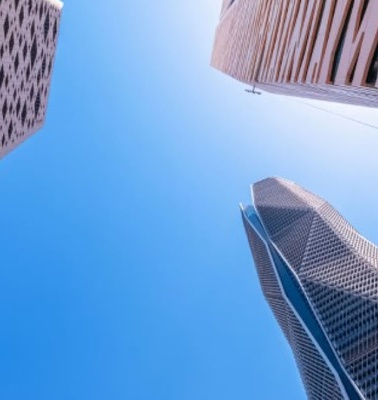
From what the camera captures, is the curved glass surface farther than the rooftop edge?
Yes

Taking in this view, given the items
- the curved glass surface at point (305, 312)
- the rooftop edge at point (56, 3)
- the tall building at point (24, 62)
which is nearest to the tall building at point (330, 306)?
the curved glass surface at point (305, 312)

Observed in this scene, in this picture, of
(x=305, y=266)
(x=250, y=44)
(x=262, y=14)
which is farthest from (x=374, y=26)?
(x=305, y=266)

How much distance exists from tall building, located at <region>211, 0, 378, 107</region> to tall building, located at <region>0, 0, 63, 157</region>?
25.5 meters

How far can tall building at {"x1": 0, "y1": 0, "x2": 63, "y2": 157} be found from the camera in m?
54.8

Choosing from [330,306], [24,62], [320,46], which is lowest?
[330,306]

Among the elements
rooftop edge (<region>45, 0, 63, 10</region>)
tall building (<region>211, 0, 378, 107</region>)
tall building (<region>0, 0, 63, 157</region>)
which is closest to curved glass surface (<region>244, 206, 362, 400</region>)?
tall building (<region>0, 0, 63, 157</region>)

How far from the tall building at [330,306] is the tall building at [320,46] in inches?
3987

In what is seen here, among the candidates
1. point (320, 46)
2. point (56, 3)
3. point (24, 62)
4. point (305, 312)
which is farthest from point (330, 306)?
point (320, 46)

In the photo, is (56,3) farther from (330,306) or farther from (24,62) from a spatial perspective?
(330,306)

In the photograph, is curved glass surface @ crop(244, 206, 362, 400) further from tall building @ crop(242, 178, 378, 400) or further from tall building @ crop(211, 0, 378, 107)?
tall building @ crop(211, 0, 378, 107)

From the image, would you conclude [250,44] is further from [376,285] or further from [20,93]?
[376,285]

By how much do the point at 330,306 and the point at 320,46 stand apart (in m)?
138

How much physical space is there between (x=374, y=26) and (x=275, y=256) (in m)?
174

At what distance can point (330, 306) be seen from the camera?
15825 centimetres
